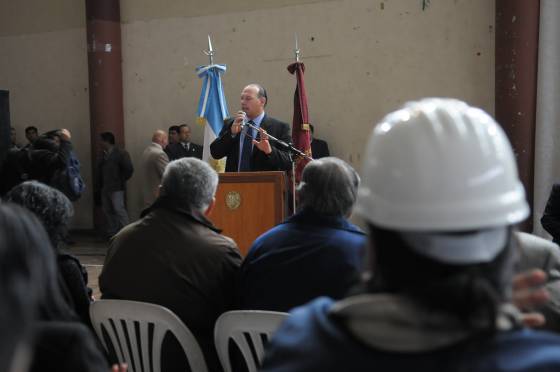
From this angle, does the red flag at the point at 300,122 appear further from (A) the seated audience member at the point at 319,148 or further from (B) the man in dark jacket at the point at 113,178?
(B) the man in dark jacket at the point at 113,178

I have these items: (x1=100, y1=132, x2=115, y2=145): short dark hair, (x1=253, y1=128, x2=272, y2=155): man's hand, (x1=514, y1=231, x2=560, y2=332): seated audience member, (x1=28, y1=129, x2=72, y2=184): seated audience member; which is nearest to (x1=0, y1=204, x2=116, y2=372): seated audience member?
(x1=514, y1=231, x2=560, y2=332): seated audience member

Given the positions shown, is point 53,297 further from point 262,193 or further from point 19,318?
point 262,193

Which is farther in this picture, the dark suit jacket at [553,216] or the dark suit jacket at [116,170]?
the dark suit jacket at [116,170]

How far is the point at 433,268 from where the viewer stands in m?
0.75

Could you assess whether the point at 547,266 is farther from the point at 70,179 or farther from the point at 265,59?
the point at 265,59

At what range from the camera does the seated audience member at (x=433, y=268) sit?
0.73 metres

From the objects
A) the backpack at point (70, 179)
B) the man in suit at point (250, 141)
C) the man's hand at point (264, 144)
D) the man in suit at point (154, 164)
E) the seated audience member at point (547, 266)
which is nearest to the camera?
the seated audience member at point (547, 266)

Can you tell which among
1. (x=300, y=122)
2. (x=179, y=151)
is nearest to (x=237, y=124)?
(x=300, y=122)

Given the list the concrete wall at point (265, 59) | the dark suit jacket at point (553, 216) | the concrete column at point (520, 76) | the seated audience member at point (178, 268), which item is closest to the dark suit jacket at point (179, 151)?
the concrete wall at point (265, 59)

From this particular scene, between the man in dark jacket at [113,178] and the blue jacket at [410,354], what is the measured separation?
23.0ft

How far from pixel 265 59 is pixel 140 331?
5788 mm

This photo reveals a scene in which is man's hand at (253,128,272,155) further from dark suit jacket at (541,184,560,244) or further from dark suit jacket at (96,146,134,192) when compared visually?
dark suit jacket at (96,146,134,192)

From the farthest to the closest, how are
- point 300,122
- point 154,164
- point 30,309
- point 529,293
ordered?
point 154,164 < point 300,122 < point 529,293 < point 30,309

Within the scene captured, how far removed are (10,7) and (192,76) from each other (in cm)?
313
